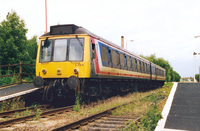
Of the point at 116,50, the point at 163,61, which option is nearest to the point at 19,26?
the point at 116,50

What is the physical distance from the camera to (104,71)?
11.8m

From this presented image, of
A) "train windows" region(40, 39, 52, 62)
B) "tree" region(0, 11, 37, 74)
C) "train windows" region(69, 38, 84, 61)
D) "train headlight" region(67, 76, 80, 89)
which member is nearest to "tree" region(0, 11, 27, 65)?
"tree" region(0, 11, 37, 74)

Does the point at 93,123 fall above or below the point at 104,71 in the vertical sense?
below

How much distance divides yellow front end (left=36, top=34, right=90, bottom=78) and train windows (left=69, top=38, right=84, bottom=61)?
5cm

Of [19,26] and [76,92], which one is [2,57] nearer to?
[19,26]

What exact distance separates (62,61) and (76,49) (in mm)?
845

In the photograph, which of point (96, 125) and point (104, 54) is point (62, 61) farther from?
point (96, 125)

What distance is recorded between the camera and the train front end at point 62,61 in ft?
33.1

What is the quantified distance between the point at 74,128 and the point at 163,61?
6621 cm

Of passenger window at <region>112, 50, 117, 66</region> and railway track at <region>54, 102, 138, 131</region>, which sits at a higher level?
passenger window at <region>112, 50, 117, 66</region>

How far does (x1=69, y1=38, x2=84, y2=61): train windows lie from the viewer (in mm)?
10273

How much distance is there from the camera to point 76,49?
410 inches

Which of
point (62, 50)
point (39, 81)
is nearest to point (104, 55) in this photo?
point (62, 50)

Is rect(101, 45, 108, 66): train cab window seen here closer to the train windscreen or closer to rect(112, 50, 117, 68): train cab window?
rect(112, 50, 117, 68): train cab window
